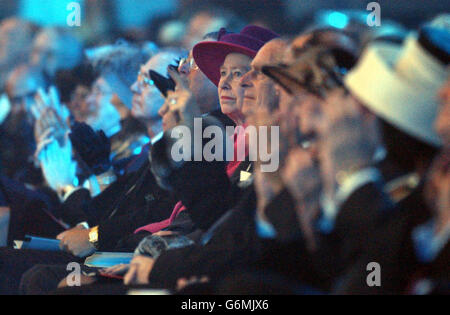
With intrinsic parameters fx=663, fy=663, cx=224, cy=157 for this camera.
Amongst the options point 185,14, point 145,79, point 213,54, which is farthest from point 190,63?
point 145,79

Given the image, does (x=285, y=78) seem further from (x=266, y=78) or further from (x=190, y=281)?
→ (x=190, y=281)

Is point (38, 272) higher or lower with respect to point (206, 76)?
lower

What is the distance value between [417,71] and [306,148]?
1.36 feet

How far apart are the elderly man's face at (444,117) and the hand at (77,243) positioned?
230 cm

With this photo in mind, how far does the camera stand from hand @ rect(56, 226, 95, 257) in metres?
3.69

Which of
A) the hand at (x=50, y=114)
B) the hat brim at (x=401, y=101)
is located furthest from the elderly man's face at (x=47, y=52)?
the hat brim at (x=401, y=101)

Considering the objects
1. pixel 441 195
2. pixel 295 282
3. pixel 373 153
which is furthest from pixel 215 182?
pixel 441 195

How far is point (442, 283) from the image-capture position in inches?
76.0

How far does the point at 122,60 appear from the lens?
5.24m

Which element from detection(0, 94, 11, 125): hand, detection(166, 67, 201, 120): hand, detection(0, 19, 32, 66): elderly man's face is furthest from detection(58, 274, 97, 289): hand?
detection(0, 94, 11, 125): hand

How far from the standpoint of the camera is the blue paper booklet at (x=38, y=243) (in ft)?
12.1

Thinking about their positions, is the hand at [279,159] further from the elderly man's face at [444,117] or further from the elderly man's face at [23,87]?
the elderly man's face at [23,87]

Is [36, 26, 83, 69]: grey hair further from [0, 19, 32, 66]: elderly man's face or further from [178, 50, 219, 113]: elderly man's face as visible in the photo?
[178, 50, 219, 113]: elderly man's face
